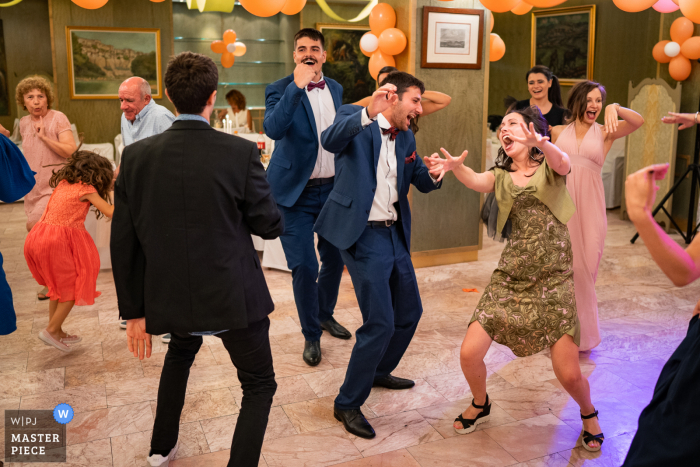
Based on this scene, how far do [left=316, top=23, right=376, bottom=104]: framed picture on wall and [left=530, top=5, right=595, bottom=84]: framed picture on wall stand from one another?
10.3 feet

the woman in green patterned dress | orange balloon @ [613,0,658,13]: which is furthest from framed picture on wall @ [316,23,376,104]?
the woman in green patterned dress

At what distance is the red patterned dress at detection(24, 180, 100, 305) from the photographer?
3.55 metres

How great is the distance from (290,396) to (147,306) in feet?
4.22

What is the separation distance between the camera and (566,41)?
9.56 metres

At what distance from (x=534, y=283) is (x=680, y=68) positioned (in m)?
5.09

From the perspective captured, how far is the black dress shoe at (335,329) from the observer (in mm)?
3924

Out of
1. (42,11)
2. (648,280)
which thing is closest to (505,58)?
(648,280)

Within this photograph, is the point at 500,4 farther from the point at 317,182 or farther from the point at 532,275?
the point at 532,275

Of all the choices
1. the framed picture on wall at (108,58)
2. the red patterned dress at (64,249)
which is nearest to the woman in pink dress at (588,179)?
the red patterned dress at (64,249)

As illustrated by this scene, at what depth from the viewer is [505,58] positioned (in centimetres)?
1116

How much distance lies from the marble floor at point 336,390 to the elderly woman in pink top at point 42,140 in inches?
29.7

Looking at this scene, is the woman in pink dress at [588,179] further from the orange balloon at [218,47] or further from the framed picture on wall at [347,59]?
the framed picture on wall at [347,59]

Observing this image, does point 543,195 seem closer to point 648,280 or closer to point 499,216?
point 499,216

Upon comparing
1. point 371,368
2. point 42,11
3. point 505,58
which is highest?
point 42,11
